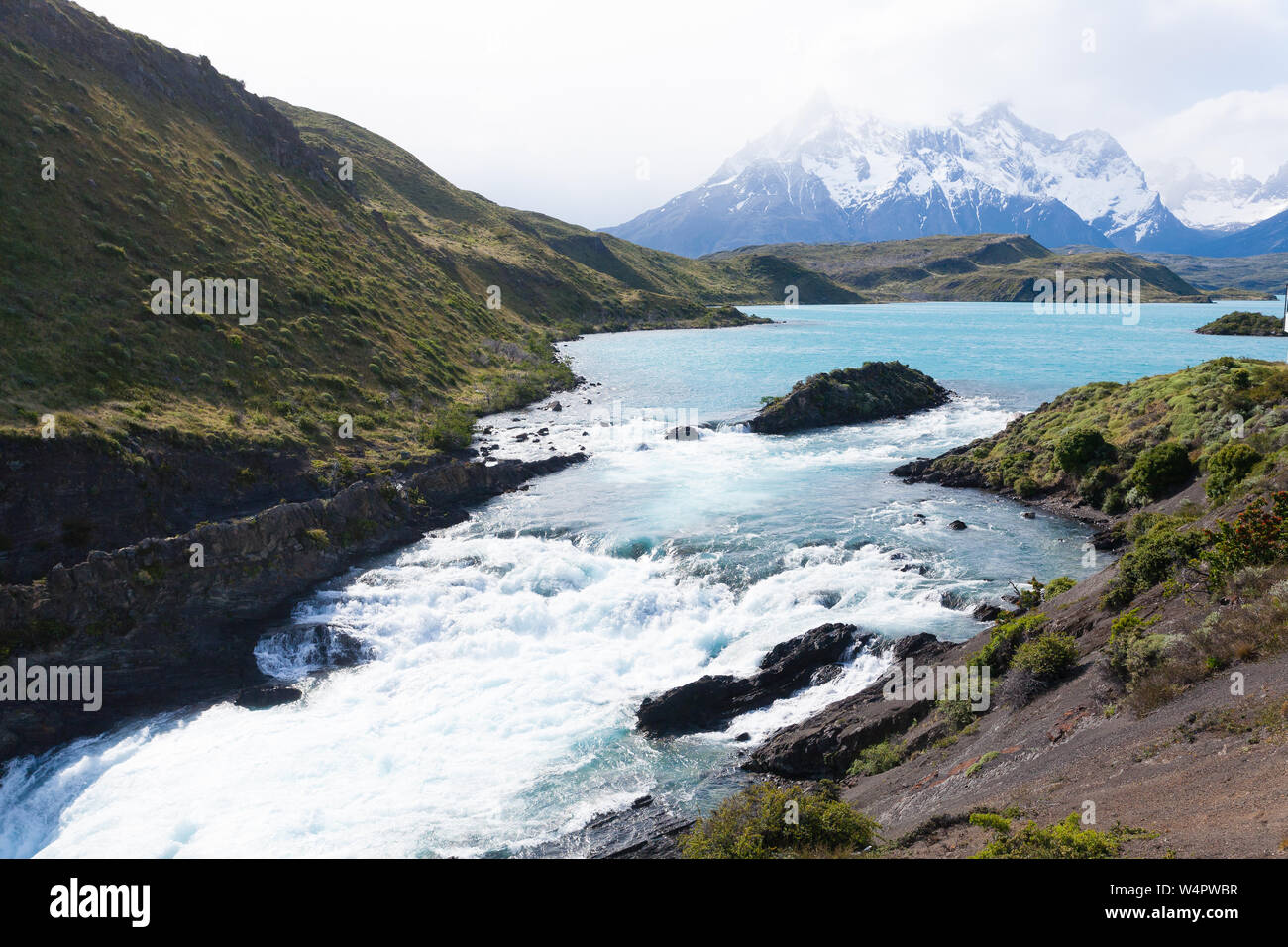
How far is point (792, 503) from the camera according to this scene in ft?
143

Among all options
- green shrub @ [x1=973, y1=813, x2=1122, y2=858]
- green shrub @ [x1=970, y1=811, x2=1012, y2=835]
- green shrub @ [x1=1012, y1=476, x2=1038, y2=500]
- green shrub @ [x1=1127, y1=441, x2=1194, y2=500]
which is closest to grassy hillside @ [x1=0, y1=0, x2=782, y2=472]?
green shrub @ [x1=1012, y1=476, x2=1038, y2=500]

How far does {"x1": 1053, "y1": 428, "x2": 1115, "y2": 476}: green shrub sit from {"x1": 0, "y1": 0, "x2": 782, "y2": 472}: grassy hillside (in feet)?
131

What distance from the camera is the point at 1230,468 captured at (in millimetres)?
27344

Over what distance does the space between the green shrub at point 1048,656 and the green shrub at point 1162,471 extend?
21.4 metres

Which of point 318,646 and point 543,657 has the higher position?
point 318,646

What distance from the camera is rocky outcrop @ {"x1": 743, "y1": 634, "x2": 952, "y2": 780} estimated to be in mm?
21031

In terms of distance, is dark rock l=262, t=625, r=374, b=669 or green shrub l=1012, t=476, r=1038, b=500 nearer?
dark rock l=262, t=625, r=374, b=669

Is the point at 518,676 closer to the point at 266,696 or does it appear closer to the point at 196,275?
the point at 266,696

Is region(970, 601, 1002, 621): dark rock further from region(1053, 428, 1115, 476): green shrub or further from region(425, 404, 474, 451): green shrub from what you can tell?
region(425, 404, 474, 451): green shrub

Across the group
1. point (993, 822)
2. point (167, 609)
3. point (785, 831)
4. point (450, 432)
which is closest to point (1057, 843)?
point (993, 822)

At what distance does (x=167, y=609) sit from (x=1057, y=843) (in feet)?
103
